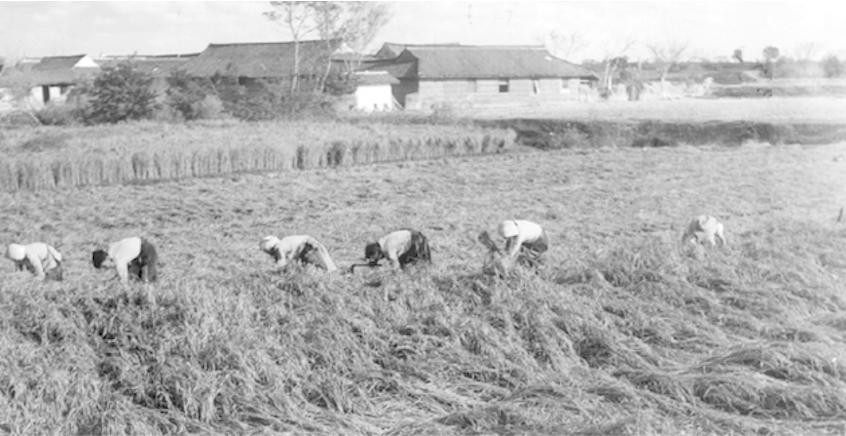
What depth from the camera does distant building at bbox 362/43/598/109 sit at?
33625 millimetres

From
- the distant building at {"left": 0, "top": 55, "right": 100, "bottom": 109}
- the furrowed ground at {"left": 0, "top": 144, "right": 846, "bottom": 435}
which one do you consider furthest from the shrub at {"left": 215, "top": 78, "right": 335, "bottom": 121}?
the furrowed ground at {"left": 0, "top": 144, "right": 846, "bottom": 435}

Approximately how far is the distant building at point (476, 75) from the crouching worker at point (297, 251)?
25.6 meters

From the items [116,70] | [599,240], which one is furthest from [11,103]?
[599,240]

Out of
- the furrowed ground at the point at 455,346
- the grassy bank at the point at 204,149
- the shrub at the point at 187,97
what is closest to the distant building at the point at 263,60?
the shrub at the point at 187,97

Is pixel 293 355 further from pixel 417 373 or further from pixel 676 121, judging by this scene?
pixel 676 121

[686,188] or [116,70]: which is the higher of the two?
[116,70]

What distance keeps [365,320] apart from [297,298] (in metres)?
0.51

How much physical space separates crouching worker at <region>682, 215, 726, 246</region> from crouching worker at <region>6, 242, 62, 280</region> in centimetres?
521

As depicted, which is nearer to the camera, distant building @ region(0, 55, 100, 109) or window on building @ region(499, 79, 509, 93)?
distant building @ region(0, 55, 100, 109)

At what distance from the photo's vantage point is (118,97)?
2358cm

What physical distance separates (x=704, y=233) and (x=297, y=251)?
3475mm

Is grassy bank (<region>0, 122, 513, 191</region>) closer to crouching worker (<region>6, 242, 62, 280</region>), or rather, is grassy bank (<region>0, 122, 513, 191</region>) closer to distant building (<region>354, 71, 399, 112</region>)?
crouching worker (<region>6, 242, 62, 280</region>)

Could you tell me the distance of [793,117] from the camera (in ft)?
74.9

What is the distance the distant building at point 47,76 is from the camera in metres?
30.7
